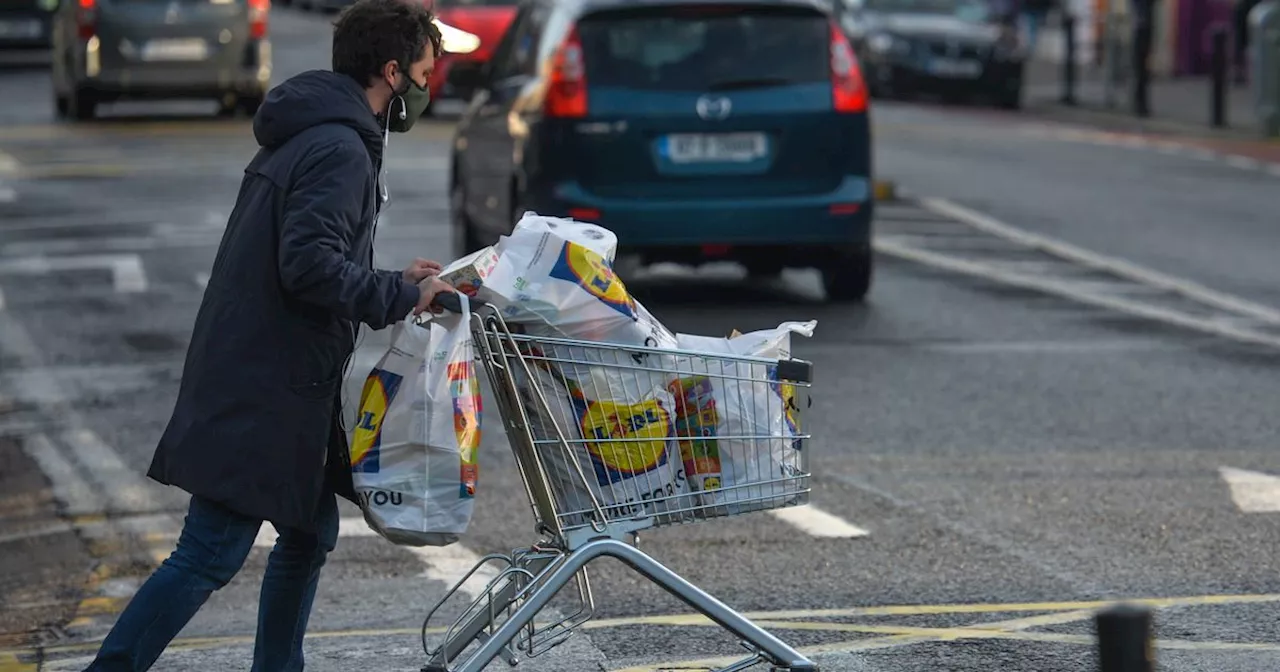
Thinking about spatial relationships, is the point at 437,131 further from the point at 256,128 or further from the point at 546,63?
the point at 256,128

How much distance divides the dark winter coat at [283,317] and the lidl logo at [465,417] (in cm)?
17

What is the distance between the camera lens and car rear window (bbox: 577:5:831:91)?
12.4m

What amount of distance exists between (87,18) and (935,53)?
11123 mm

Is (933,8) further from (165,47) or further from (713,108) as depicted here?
(713,108)

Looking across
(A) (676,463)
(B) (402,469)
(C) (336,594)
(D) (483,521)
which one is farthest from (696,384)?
(D) (483,521)

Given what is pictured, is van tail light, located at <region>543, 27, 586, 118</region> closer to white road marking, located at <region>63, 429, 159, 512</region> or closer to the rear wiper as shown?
the rear wiper

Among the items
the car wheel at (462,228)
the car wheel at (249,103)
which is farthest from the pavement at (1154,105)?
the car wheel at (462,228)

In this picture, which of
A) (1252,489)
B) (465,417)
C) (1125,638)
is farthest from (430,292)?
(1252,489)

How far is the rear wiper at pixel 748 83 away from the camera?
40.7ft

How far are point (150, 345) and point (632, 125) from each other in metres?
2.60

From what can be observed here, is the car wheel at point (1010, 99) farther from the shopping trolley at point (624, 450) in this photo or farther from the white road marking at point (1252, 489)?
the shopping trolley at point (624, 450)

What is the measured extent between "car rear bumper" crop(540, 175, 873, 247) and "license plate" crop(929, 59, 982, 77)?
1961cm

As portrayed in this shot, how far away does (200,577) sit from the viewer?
518 cm

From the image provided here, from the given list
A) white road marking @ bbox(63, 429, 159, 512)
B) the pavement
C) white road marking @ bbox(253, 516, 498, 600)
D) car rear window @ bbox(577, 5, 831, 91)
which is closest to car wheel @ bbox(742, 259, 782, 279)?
car rear window @ bbox(577, 5, 831, 91)
